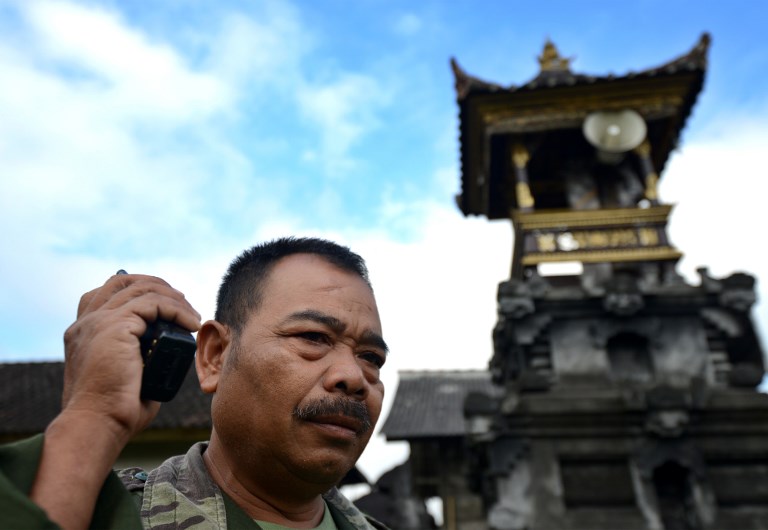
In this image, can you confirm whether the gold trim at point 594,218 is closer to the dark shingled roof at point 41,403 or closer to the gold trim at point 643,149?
the gold trim at point 643,149

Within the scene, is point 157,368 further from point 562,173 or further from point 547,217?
point 562,173

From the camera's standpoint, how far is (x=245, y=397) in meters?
1.63

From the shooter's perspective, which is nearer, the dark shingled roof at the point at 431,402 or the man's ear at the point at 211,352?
the man's ear at the point at 211,352

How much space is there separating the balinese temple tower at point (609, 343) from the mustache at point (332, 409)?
29.5 feet

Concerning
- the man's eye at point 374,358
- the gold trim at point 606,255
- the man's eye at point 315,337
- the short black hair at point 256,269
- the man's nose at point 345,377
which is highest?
the gold trim at point 606,255

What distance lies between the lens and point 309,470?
159 centimetres

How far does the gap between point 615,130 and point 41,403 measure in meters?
13.3

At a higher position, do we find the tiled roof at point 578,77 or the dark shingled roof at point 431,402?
the tiled roof at point 578,77

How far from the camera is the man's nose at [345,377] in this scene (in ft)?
5.32

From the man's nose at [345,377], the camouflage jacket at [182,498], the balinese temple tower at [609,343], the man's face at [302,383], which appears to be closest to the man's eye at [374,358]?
the man's face at [302,383]

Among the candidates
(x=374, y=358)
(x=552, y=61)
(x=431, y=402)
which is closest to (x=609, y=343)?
(x=552, y=61)

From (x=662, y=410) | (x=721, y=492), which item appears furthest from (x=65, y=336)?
(x=721, y=492)

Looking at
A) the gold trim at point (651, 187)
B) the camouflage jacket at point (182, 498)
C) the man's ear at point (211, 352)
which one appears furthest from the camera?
the gold trim at point (651, 187)

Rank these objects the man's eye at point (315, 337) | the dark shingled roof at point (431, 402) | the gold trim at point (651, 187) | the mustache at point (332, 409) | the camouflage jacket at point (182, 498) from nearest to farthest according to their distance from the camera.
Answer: the camouflage jacket at point (182, 498), the mustache at point (332, 409), the man's eye at point (315, 337), the gold trim at point (651, 187), the dark shingled roof at point (431, 402)
